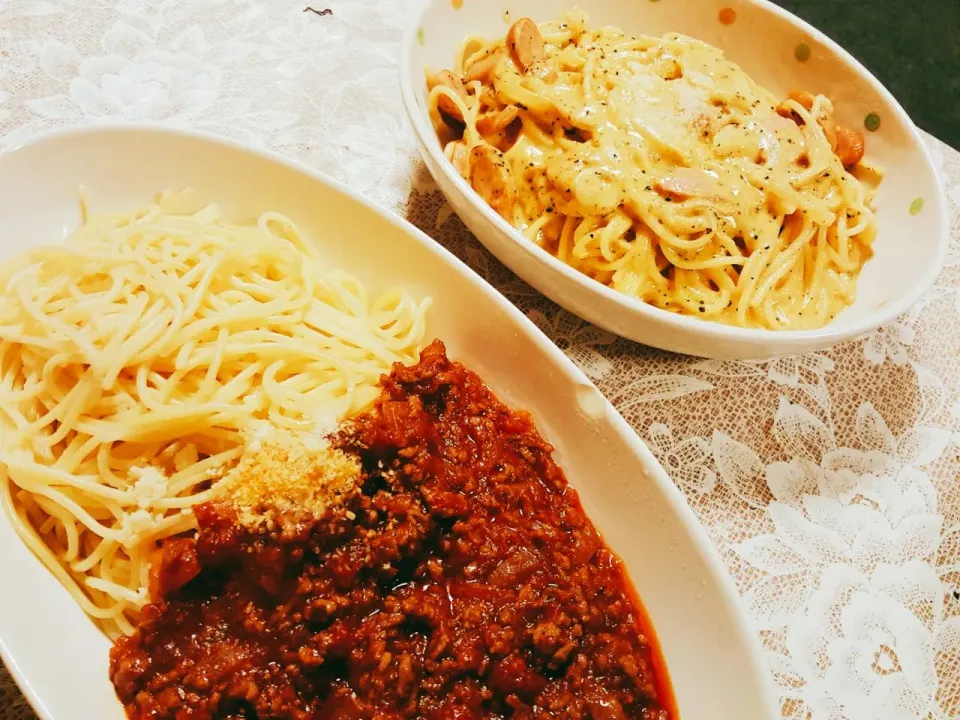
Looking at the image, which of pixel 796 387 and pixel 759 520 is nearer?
pixel 759 520

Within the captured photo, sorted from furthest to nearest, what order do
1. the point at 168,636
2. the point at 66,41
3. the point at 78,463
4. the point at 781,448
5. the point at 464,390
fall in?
the point at 66,41
the point at 781,448
the point at 464,390
the point at 78,463
the point at 168,636

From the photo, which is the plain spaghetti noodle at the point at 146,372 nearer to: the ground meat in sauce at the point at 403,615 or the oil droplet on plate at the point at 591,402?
the ground meat in sauce at the point at 403,615

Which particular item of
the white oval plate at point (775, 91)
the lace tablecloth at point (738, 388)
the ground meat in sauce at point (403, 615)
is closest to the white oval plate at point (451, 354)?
the ground meat in sauce at point (403, 615)

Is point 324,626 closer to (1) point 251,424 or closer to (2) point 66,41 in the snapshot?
(1) point 251,424

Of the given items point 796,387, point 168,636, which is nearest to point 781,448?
point 796,387

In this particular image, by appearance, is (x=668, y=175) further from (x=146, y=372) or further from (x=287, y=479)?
(x=146, y=372)

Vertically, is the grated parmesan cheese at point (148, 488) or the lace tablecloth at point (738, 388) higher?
the lace tablecloth at point (738, 388)
